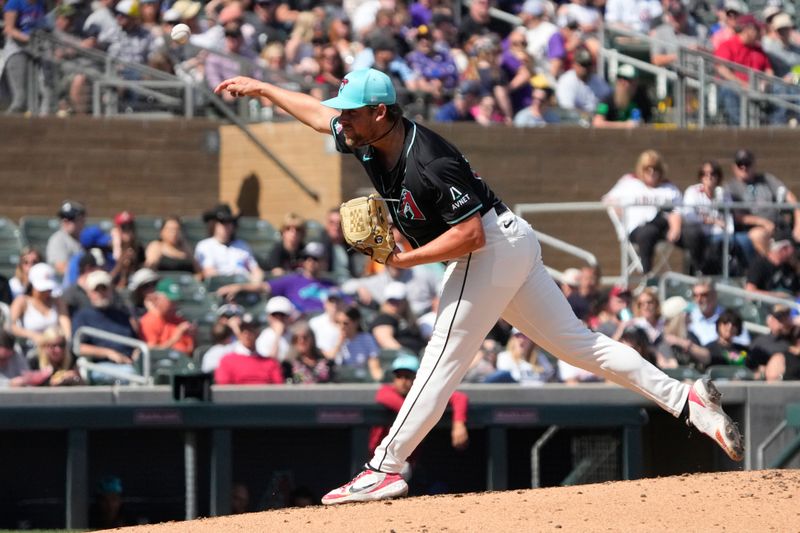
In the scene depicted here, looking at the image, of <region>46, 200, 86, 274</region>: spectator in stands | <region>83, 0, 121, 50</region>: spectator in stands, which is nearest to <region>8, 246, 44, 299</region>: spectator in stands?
<region>46, 200, 86, 274</region>: spectator in stands

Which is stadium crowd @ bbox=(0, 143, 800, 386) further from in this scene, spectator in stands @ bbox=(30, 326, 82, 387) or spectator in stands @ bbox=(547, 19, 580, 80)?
spectator in stands @ bbox=(547, 19, 580, 80)

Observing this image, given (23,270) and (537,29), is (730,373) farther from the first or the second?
(537,29)

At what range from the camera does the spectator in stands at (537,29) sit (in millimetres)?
16016

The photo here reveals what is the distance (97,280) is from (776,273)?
18.5ft

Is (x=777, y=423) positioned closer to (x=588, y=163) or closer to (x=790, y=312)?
(x=790, y=312)

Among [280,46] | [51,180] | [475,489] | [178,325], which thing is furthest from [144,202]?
[475,489]

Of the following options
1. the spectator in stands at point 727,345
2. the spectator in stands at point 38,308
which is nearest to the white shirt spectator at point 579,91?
the spectator in stands at point 727,345

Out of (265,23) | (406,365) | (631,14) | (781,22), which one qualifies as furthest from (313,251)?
(781,22)

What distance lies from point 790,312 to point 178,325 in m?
4.48

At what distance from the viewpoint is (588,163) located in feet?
48.0

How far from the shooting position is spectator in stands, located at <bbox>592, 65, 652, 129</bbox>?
1545 centimetres

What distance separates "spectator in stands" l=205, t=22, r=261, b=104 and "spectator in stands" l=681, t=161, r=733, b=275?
3.99 m

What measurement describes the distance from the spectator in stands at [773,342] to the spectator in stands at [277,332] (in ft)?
11.1

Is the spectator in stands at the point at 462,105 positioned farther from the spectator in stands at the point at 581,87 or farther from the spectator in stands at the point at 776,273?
Answer: the spectator in stands at the point at 776,273
